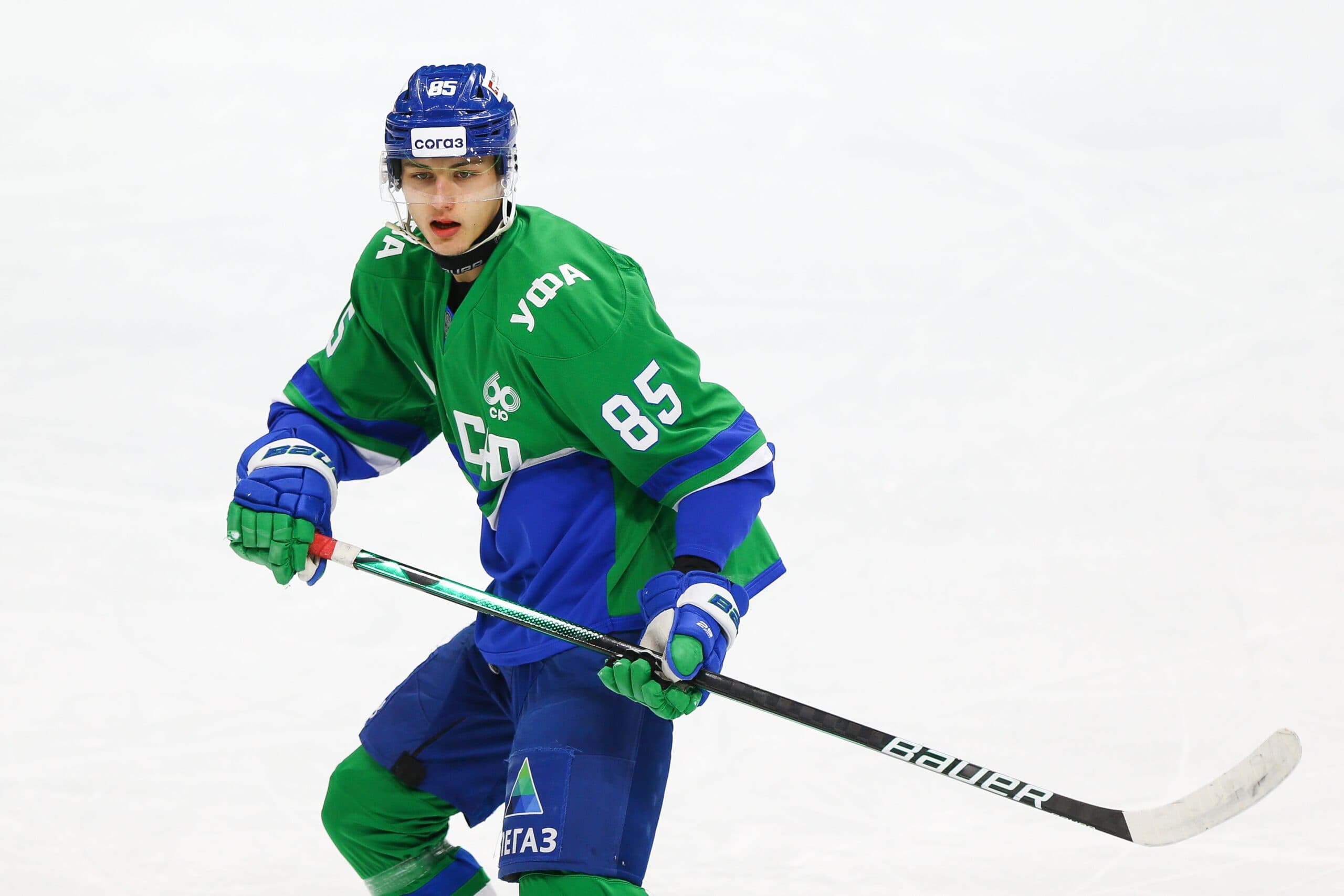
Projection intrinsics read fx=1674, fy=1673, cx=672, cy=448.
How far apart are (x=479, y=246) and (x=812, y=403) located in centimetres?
258

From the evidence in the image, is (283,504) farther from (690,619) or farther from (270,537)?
(690,619)

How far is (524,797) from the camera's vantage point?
2.19 meters

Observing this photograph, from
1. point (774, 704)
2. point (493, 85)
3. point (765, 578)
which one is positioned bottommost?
point (774, 704)

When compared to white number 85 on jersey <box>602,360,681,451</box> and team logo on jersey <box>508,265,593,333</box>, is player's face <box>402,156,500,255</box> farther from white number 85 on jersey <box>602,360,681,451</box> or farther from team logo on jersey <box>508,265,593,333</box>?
white number 85 on jersey <box>602,360,681,451</box>

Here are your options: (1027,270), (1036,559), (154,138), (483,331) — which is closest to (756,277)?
(1027,270)

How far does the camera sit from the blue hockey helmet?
229 cm

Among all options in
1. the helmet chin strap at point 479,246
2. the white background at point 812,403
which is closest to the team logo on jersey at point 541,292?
the helmet chin strap at point 479,246

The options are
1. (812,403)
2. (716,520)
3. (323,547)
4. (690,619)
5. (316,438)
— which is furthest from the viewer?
(812,403)

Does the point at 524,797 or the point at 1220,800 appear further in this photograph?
the point at 1220,800

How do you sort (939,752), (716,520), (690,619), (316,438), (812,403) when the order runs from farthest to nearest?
1. (812,403)
2. (316,438)
3. (939,752)
4. (716,520)
5. (690,619)

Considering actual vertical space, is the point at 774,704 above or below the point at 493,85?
below

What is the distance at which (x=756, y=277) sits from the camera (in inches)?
213

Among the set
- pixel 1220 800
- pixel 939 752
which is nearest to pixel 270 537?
pixel 939 752

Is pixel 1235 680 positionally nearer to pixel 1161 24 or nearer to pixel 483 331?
pixel 483 331
